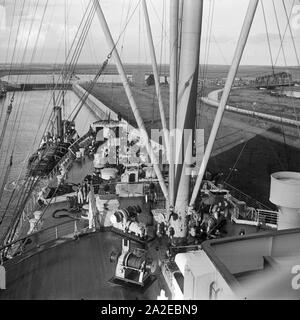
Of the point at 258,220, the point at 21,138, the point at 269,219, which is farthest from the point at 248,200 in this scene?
the point at 21,138

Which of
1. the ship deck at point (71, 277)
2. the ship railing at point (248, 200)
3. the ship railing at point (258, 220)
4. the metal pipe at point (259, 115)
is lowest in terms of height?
the ship railing at point (248, 200)

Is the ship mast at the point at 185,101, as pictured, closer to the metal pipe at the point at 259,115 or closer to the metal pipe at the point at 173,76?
the metal pipe at the point at 173,76

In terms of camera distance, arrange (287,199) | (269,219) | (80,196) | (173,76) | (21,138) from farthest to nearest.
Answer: (21,138) → (80,196) → (269,219) → (173,76) → (287,199)

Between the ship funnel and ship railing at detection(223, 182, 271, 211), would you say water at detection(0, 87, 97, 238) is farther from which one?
the ship funnel

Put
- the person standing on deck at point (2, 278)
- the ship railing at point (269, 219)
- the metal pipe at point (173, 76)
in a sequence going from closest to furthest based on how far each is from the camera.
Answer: the person standing on deck at point (2, 278), the metal pipe at point (173, 76), the ship railing at point (269, 219)

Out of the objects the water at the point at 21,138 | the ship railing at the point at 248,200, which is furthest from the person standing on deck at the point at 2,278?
the ship railing at the point at 248,200

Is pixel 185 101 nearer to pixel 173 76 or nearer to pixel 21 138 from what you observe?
pixel 173 76

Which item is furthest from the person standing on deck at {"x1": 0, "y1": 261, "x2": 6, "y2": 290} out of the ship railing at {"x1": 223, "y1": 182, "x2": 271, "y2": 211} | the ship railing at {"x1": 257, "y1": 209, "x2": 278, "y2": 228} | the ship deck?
the ship railing at {"x1": 223, "y1": 182, "x2": 271, "y2": 211}

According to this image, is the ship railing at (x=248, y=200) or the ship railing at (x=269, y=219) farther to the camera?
the ship railing at (x=248, y=200)
